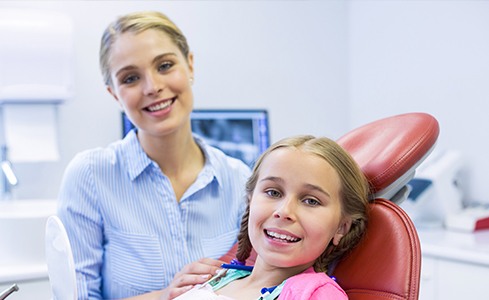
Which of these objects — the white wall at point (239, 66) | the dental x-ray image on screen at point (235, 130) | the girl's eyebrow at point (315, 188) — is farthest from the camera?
the dental x-ray image on screen at point (235, 130)

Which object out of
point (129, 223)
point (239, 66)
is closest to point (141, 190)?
point (129, 223)

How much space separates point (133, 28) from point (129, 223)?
53 cm

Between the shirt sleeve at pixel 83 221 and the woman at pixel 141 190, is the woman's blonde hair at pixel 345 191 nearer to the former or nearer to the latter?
the woman at pixel 141 190

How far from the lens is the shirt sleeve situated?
1.50 metres

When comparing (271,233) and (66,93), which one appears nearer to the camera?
(271,233)

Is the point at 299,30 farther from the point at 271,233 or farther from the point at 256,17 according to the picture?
the point at 271,233

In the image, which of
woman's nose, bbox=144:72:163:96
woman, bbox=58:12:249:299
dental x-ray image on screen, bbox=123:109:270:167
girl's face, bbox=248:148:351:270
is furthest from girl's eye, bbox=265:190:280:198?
dental x-ray image on screen, bbox=123:109:270:167

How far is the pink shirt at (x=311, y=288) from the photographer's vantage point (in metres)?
1.10

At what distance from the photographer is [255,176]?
1373 mm

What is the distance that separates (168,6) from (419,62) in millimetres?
1282

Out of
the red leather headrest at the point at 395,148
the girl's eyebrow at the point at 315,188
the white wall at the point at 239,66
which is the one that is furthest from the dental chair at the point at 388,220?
the white wall at the point at 239,66

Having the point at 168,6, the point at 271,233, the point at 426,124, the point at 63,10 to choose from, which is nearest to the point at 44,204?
the point at 63,10

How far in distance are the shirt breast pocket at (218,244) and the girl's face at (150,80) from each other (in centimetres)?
33

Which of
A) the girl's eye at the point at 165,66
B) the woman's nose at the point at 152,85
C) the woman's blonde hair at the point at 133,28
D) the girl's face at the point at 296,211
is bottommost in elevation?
the girl's face at the point at 296,211
